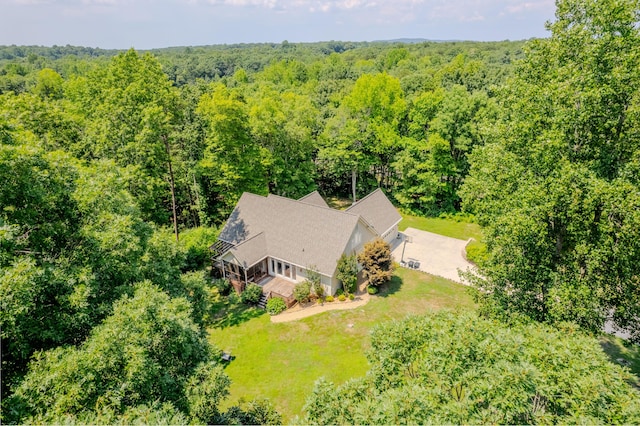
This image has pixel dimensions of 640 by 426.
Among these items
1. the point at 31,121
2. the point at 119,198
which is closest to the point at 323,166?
the point at 31,121

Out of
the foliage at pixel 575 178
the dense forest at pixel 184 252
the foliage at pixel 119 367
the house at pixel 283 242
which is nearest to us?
the foliage at pixel 119 367

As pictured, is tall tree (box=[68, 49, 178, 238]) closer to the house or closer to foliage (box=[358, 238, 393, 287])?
the house

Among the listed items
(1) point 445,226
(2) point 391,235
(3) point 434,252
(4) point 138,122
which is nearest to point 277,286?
(2) point 391,235

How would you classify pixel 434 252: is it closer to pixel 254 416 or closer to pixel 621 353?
pixel 621 353

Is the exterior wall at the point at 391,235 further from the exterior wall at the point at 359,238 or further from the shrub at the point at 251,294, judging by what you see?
the shrub at the point at 251,294

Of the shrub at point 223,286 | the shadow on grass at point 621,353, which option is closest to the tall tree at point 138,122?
the shrub at point 223,286

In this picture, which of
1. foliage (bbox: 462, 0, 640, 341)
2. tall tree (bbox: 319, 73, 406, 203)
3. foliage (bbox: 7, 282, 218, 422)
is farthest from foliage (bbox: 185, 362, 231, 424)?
tall tree (bbox: 319, 73, 406, 203)

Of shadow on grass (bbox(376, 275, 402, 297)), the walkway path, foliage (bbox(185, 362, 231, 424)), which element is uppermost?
foliage (bbox(185, 362, 231, 424))
